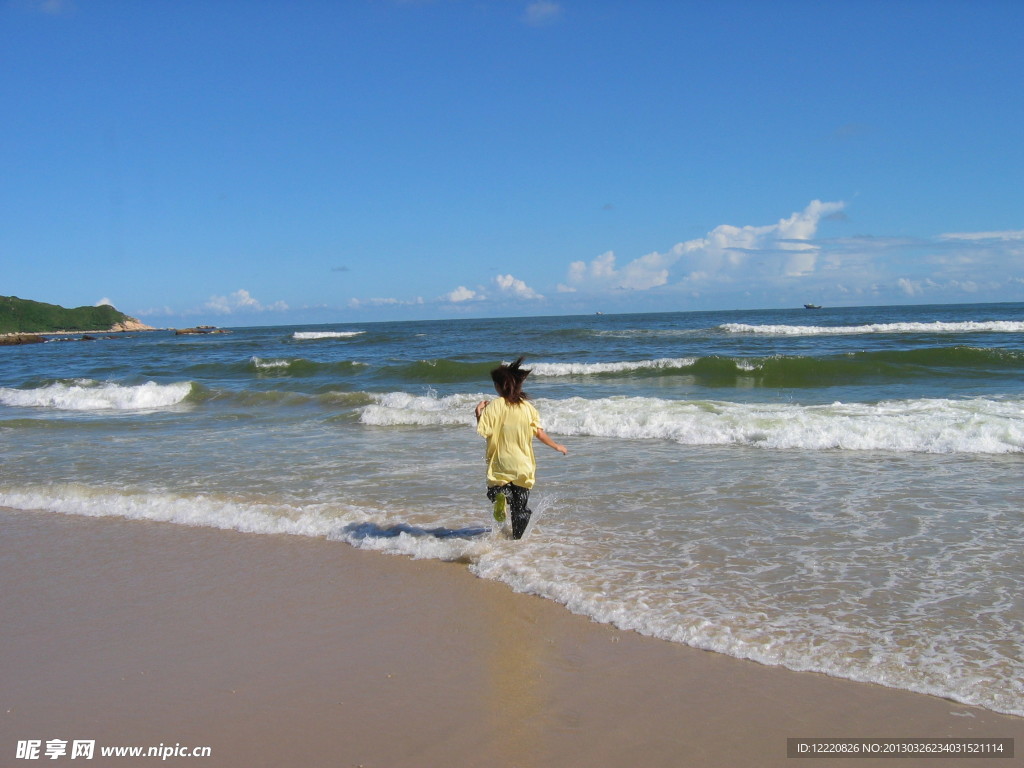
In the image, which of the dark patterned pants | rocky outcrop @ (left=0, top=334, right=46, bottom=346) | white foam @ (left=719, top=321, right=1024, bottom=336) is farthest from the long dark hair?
rocky outcrop @ (left=0, top=334, right=46, bottom=346)

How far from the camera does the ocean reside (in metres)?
4.45

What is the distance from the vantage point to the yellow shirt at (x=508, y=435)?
5594 mm

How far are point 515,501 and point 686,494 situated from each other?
2.72m

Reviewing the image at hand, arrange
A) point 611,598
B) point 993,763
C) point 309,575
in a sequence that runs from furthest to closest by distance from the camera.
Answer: point 309,575
point 611,598
point 993,763

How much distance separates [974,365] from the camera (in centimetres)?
2084

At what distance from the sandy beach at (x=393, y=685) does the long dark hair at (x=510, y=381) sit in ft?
4.63

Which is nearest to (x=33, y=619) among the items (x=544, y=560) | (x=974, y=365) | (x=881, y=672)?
(x=544, y=560)

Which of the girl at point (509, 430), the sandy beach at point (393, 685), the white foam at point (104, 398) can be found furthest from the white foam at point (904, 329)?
the sandy beach at point (393, 685)

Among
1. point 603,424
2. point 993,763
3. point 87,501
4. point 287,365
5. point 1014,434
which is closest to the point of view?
point 993,763

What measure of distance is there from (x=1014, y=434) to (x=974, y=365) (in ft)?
42.8

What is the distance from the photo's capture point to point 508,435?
18.4 ft

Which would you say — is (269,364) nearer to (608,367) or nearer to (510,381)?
(608,367)

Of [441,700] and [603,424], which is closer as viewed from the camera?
[441,700]

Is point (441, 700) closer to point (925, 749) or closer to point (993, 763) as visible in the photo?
point (925, 749)
